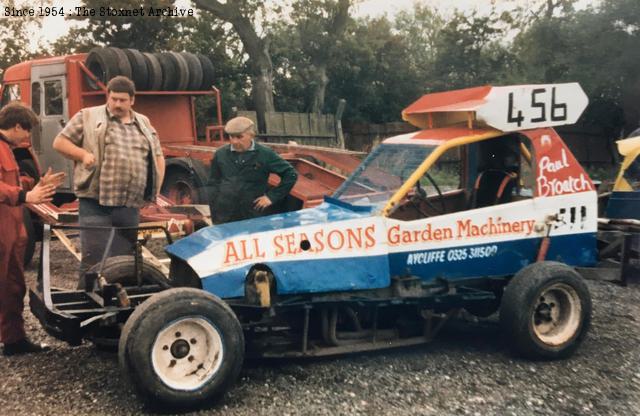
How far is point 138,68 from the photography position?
10.7 metres

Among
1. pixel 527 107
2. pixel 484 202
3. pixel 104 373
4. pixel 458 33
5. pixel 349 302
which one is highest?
pixel 458 33

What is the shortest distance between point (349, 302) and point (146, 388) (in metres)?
1.52

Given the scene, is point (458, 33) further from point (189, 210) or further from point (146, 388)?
point (146, 388)

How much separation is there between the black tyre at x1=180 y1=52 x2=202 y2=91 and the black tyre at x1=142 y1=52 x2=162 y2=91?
0.54m

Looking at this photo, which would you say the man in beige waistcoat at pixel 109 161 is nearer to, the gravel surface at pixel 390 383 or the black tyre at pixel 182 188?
the gravel surface at pixel 390 383

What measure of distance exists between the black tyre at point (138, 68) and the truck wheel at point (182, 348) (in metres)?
6.90

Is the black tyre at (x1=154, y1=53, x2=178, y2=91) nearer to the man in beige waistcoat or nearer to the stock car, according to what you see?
the man in beige waistcoat

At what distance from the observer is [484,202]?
631 cm

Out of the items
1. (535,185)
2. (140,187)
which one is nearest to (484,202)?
(535,185)

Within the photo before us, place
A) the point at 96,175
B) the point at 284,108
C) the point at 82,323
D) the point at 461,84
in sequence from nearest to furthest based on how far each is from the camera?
the point at 82,323 → the point at 96,175 → the point at 284,108 → the point at 461,84

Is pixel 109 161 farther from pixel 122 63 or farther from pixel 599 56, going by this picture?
pixel 599 56

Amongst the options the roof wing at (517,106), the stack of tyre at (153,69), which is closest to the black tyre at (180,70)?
the stack of tyre at (153,69)

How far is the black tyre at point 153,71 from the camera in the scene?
1084 cm

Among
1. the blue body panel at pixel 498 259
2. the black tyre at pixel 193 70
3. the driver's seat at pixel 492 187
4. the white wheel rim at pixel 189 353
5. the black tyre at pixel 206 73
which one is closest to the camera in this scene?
the white wheel rim at pixel 189 353
